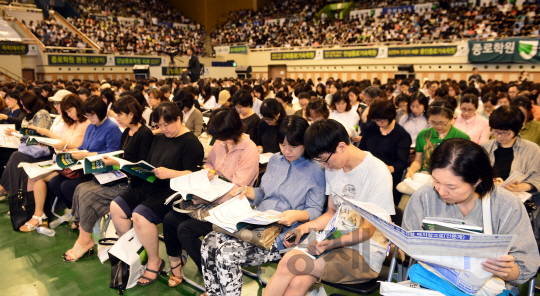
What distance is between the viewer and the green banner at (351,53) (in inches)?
665

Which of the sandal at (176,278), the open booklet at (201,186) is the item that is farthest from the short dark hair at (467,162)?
the sandal at (176,278)

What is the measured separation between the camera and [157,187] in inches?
114

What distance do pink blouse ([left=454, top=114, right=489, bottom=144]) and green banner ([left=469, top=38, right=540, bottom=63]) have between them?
1144 centimetres

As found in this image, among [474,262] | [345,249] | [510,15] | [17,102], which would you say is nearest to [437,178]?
[474,262]

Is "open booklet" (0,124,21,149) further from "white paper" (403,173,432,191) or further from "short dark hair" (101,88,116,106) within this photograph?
Answer: "white paper" (403,173,432,191)

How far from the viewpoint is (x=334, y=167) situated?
6.44 feet

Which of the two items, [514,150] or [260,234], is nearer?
[260,234]

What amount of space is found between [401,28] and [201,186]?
17.6 metres

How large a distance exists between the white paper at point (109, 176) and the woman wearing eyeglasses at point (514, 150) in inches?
114

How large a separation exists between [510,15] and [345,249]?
16.7 meters

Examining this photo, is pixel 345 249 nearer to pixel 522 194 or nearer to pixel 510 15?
pixel 522 194

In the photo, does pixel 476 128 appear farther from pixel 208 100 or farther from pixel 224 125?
pixel 208 100

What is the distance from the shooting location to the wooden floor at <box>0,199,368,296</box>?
2.73 metres

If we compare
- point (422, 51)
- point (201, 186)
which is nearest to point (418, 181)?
point (201, 186)
